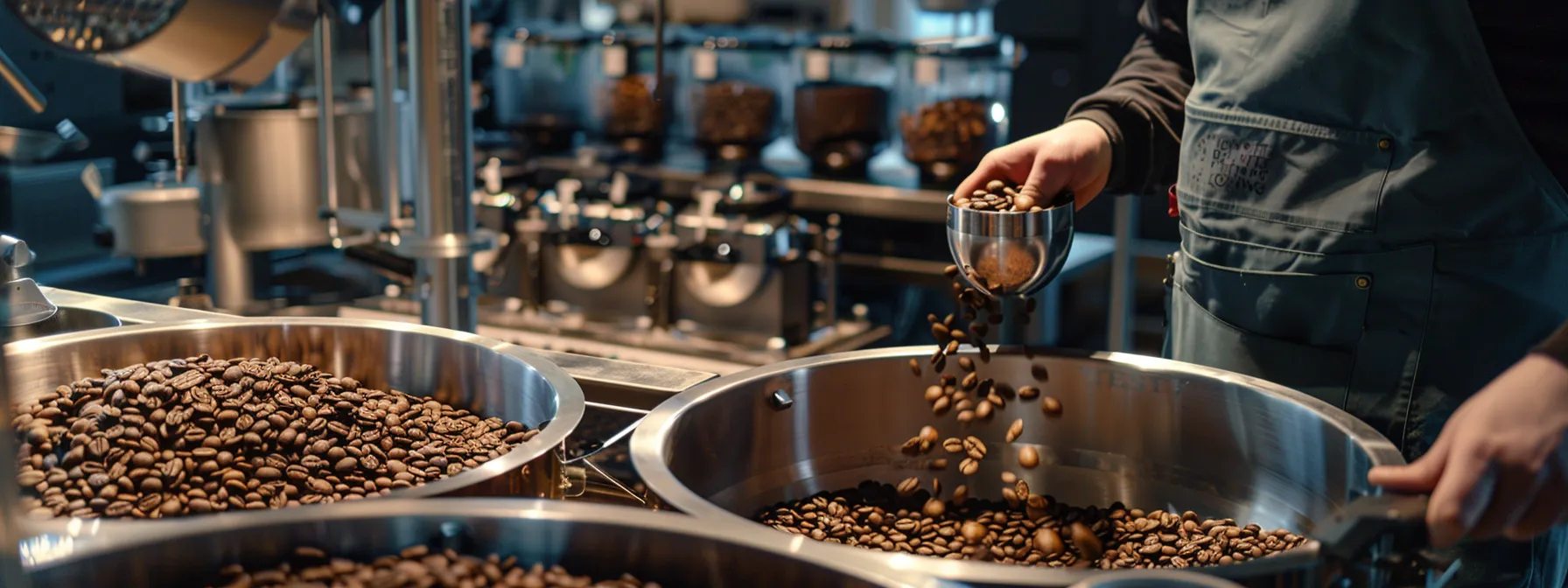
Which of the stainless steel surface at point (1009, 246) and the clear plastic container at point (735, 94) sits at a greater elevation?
the clear plastic container at point (735, 94)

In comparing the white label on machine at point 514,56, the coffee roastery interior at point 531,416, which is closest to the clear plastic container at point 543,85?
the white label on machine at point 514,56

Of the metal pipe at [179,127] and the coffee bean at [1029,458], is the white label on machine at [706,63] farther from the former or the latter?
the coffee bean at [1029,458]

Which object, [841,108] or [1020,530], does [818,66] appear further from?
[1020,530]

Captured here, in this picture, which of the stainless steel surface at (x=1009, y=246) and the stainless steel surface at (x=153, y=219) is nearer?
the stainless steel surface at (x=1009, y=246)

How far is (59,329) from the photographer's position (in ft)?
4.93

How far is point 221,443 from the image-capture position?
110 centimetres

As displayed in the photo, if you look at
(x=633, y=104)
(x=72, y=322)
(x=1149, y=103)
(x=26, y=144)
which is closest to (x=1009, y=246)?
(x=1149, y=103)

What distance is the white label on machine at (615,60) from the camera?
319 centimetres

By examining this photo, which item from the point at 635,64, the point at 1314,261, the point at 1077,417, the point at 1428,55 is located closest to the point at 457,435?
the point at 1077,417

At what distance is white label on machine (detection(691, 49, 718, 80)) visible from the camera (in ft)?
10.2

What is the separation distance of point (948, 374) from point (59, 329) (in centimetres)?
96

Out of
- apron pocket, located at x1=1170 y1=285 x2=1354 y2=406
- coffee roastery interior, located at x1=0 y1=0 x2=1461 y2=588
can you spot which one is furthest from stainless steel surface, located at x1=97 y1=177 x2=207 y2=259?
apron pocket, located at x1=1170 y1=285 x2=1354 y2=406

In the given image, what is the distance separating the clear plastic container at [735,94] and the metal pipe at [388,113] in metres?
1.13

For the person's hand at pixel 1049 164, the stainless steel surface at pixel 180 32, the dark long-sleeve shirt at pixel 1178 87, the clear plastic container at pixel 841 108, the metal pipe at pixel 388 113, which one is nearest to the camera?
the stainless steel surface at pixel 180 32
